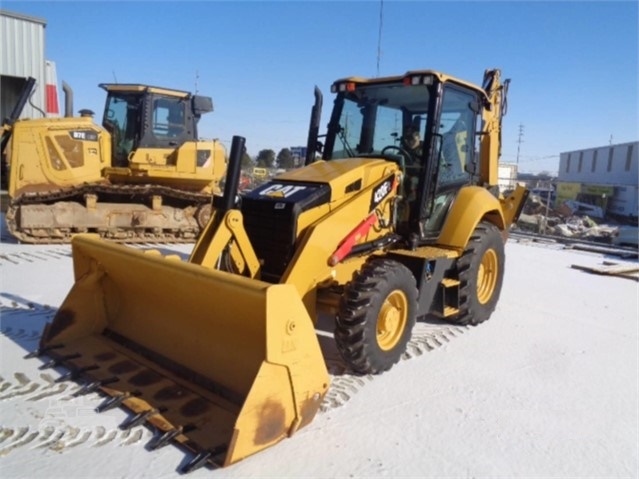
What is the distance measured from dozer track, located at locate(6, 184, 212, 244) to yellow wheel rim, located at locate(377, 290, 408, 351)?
23.4 feet

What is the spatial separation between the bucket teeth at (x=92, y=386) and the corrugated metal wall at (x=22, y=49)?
1381cm

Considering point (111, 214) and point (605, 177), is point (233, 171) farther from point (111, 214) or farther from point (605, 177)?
point (605, 177)

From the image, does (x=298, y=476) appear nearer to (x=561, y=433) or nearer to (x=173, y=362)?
(x=173, y=362)

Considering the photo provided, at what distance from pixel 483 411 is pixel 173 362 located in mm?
2198

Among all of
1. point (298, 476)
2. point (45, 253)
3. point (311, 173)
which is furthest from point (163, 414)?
point (45, 253)

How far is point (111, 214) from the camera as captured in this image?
32.4 feet

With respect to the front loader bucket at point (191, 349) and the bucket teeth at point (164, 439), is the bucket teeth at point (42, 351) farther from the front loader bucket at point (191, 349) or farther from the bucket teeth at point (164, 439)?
the bucket teeth at point (164, 439)

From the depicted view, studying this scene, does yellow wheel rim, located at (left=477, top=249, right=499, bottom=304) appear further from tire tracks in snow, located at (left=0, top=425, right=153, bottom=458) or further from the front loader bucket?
tire tracks in snow, located at (left=0, top=425, right=153, bottom=458)

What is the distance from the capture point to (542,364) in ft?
15.1

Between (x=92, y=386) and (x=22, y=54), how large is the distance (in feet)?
48.6

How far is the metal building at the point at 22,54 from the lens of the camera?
14711 millimetres

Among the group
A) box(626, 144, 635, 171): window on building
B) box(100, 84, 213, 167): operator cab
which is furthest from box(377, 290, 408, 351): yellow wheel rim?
box(626, 144, 635, 171): window on building

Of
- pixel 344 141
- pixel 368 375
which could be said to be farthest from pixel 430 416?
pixel 344 141

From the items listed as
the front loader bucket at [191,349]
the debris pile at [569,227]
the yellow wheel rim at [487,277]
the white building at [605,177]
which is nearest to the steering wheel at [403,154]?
the yellow wheel rim at [487,277]
